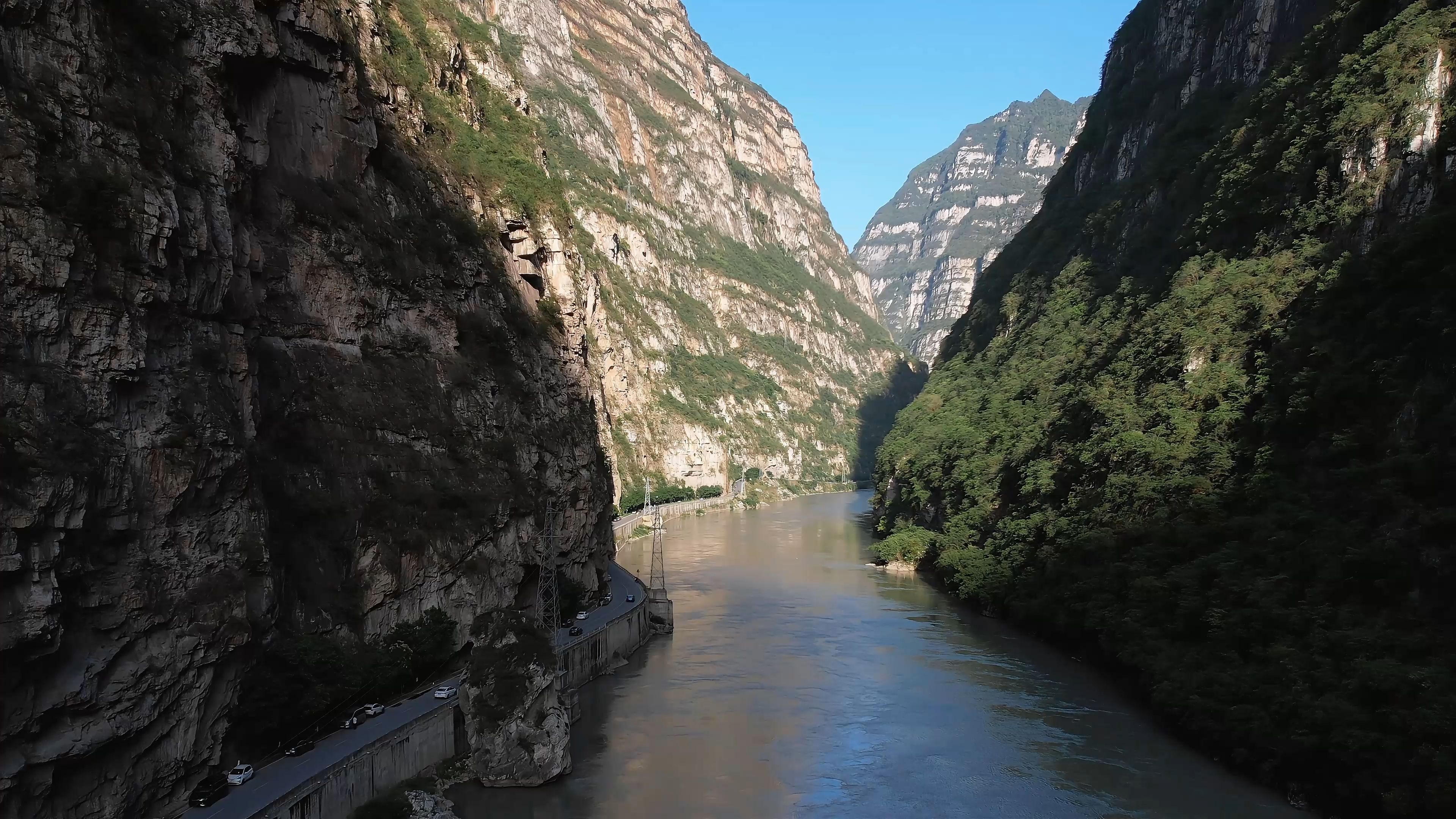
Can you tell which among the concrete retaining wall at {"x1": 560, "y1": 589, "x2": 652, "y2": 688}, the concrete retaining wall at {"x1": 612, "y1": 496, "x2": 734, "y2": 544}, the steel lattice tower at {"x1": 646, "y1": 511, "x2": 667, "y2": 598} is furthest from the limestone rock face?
the concrete retaining wall at {"x1": 612, "y1": 496, "x2": 734, "y2": 544}

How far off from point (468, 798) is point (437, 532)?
1111 centimetres

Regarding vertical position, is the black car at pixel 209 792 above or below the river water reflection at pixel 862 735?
above

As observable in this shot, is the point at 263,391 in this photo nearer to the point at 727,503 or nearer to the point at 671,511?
the point at 671,511

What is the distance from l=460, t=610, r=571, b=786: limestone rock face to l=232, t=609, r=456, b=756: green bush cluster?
2747 millimetres

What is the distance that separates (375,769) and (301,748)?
2446 mm

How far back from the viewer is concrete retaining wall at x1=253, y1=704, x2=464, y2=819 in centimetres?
2769

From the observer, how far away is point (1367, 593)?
38094 mm

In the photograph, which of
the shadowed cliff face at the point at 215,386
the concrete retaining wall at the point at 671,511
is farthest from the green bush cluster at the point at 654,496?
the shadowed cliff face at the point at 215,386

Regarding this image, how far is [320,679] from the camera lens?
109 ft

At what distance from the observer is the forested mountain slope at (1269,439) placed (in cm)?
3556

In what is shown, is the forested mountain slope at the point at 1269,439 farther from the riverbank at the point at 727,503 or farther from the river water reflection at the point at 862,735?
the riverbank at the point at 727,503

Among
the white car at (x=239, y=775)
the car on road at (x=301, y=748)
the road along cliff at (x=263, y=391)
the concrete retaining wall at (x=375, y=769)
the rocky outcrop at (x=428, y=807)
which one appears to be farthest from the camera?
the car on road at (x=301, y=748)

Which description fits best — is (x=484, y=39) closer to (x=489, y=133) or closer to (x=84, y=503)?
(x=489, y=133)

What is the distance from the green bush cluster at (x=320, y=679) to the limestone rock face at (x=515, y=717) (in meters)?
2.75
